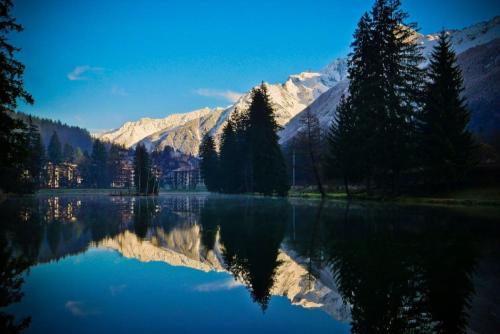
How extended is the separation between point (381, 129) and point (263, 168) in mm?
24201

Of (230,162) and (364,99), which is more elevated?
(364,99)

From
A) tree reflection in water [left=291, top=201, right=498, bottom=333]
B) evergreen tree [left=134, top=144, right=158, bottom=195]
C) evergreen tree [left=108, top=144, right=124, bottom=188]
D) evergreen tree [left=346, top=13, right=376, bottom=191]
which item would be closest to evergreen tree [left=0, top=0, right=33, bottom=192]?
tree reflection in water [left=291, top=201, right=498, bottom=333]

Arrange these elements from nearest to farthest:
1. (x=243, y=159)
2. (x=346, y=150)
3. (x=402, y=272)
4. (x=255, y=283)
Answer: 1. (x=255, y=283)
2. (x=402, y=272)
3. (x=346, y=150)
4. (x=243, y=159)

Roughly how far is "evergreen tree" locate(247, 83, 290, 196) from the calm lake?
42295 mm

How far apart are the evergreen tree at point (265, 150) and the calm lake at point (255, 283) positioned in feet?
139

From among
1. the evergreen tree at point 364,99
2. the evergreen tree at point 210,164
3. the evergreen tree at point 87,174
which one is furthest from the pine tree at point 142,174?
the evergreen tree at point 87,174

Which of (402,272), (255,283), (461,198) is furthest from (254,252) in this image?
(461,198)

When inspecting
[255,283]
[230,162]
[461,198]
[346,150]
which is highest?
[230,162]

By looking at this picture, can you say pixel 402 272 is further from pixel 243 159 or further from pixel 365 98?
pixel 243 159

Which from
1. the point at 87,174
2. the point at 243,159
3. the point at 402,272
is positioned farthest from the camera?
the point at 87,174

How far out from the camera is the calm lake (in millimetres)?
6070

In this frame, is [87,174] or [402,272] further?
[87,174]

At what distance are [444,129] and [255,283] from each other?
1436 inches

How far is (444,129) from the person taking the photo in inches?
1505
